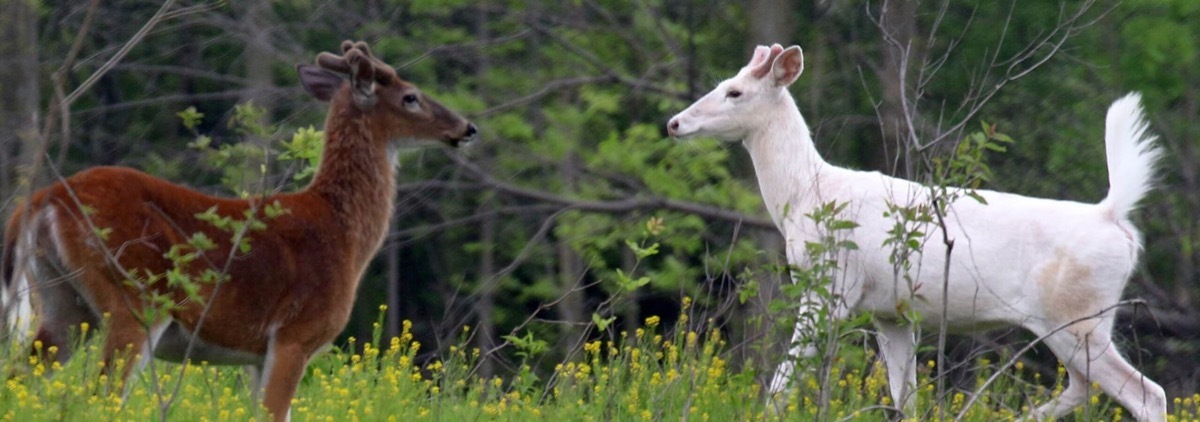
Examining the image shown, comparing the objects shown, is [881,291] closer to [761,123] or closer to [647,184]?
[761,123]

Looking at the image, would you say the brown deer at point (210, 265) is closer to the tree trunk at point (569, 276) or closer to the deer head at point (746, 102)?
the deer head at point (746, 102)

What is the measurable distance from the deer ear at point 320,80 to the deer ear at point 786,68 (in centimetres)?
255

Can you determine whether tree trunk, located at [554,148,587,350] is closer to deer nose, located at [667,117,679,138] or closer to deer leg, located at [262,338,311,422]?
deer nose, located at [667,117,679,138]

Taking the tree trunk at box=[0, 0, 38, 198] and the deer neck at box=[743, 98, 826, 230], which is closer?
the deer neck at box=[743, 98, 826, 230]

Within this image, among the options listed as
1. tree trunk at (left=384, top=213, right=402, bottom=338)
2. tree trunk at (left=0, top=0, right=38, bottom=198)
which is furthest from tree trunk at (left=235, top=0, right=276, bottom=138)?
tree trunk at (left=384, top=213, right=402, bottom=338)

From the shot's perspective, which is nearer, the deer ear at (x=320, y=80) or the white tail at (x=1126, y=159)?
the deer ear at (x=320, y=80)

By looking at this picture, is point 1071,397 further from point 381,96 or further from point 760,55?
point 381,96

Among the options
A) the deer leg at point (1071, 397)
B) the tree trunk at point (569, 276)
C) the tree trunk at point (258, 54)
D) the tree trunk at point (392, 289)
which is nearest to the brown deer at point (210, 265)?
the deer leg at point (1071, 397)

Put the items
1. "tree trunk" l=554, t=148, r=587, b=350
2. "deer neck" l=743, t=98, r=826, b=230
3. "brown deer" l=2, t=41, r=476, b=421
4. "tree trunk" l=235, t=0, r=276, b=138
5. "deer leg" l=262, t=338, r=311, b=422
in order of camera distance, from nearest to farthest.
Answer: "brown deer" l=2, t=41, r=476, b=421 → "deer leg" l=262, t=338, r=311, b=422 → "deer neck" l=743, t=98, r=826, b=230 → "tree trunk" l=235, t=0, r=276, b=138 → "tree trunk" l=554, t=148, r=587, b=350

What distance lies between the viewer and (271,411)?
248 inches

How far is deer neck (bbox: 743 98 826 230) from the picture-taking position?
8.95 m

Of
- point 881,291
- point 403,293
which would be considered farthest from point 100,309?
point 403,293

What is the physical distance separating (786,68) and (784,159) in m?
0.48

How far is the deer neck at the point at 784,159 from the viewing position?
8.95 metres
